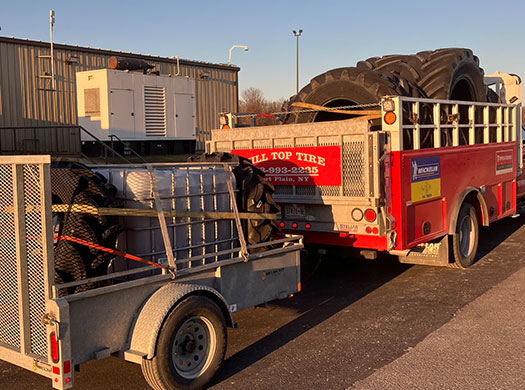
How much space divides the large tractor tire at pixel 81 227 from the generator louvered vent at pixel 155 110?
656 inches

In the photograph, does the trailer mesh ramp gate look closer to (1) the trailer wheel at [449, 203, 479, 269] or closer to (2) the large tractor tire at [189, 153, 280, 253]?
(2) the large tractor tire at [189, 153, 280, 253]

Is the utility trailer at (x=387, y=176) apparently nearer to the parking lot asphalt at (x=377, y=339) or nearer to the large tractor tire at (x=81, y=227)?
the parking lot asphalt at (x=377, y=339)

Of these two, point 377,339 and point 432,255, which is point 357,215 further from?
point 377,339

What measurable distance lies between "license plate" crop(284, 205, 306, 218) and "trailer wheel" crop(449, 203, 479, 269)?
2.10 meters

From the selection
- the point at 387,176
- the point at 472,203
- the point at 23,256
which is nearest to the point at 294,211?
the point at 387,176

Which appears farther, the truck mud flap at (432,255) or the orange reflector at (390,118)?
the truck mud flap at (432,255)

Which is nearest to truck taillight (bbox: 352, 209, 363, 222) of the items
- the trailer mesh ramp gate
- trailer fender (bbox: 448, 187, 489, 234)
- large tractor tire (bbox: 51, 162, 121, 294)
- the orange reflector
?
the orange reflector

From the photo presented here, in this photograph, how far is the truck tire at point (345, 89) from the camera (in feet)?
25.5

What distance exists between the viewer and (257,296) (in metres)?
5.25

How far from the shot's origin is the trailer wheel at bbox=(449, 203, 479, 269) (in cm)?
785

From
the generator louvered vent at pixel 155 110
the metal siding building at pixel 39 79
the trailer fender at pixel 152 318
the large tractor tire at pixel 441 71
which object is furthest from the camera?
the metal siding building at pixel 39 79

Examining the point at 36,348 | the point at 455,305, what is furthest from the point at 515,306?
the point at 36,348

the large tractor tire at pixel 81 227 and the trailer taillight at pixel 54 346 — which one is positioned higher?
the large tractor tire at pixel 81 227

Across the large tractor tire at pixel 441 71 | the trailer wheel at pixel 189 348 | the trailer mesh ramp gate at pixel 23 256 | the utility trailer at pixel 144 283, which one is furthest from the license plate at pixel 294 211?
the trailer mesh ramp gate at pixel 23 256
